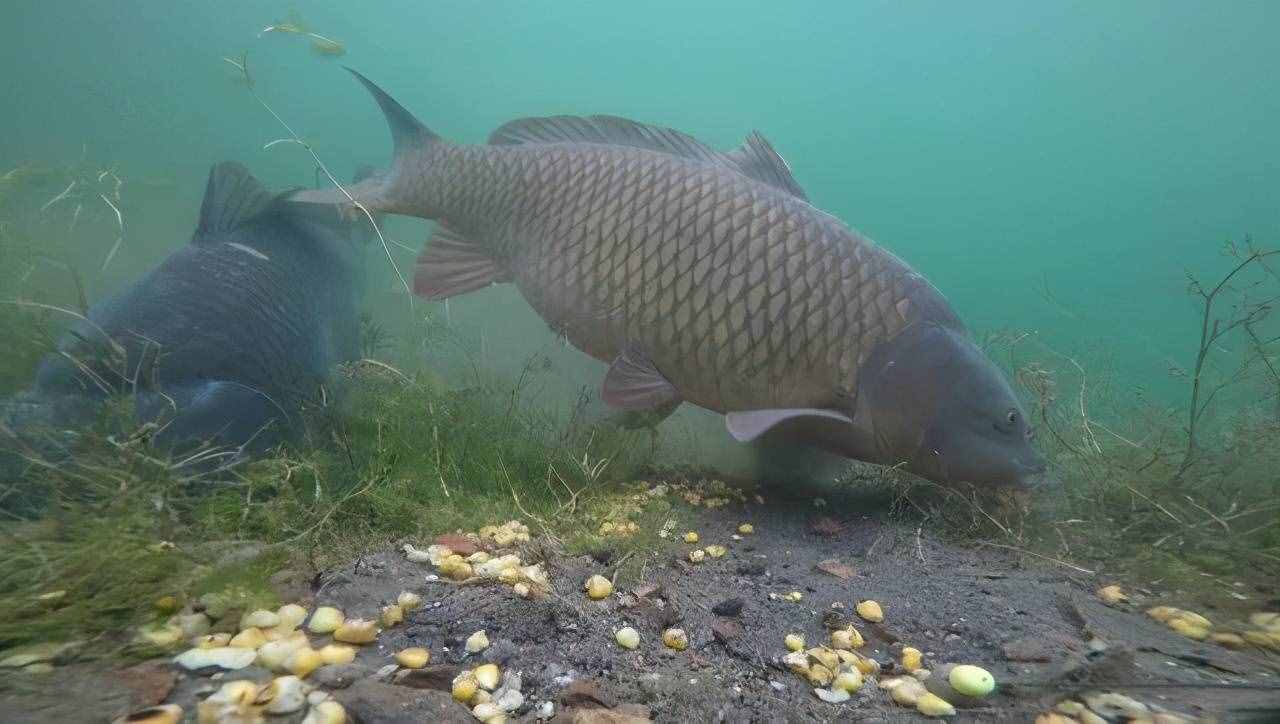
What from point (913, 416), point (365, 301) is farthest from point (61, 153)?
point (913, 416)

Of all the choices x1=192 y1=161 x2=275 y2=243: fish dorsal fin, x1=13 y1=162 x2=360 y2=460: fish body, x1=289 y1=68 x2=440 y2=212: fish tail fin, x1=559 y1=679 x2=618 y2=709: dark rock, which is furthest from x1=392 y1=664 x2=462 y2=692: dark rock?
x1=289 y1=68 x2=440 y2=212: fish tail fin

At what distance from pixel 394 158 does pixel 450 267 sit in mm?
1098

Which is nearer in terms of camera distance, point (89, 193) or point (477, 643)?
point (477, 643)

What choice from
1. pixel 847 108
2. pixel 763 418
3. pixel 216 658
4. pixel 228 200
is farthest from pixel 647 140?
pixel 847 108

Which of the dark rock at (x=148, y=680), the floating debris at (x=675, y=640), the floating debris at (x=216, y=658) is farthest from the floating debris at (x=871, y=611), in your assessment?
the dark rock at (x=148, y=680)

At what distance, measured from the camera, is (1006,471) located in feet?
9.89

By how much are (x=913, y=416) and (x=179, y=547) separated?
124 inches

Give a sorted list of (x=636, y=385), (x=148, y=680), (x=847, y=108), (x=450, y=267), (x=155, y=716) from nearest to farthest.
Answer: (x=155, y=716) < (x=148, y=680) < (x=636, y=385) < (x=450, y=267) < (x=847, y=108)

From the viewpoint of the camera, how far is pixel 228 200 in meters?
4.08

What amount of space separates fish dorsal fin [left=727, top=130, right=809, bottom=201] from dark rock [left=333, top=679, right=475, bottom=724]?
11.9 feet

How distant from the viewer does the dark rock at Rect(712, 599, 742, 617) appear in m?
2.01

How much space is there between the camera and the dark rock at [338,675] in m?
1.35

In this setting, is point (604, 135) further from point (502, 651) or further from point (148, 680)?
point (148, 680)

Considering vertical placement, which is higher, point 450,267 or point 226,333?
point 450,267
